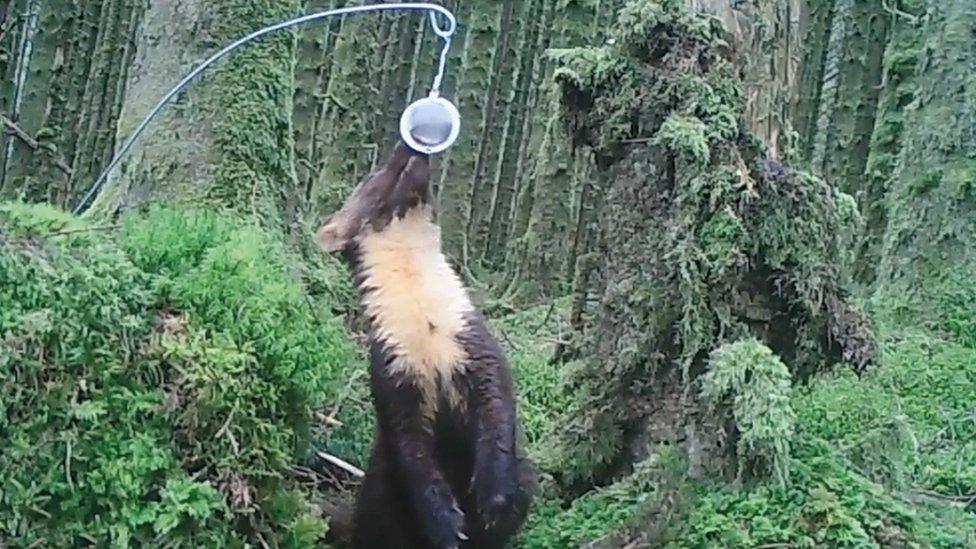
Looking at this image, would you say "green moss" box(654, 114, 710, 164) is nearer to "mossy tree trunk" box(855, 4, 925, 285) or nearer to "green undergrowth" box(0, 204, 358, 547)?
"green undergrowth" box(0, 204, 358, 547)

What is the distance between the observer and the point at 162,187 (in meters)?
4.55

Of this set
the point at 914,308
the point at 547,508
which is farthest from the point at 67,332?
the point at 914,308

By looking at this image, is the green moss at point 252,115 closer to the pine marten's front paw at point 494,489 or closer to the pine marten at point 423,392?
the pine marten at point 423,392

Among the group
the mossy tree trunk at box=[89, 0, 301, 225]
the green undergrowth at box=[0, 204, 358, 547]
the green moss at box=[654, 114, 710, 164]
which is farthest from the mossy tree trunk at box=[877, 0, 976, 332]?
the green undergrowth at box=[0, 204, 358, 547]

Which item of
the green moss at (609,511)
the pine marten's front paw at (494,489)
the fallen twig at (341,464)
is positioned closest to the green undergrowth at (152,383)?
the pine marten's front paw at (494,489)

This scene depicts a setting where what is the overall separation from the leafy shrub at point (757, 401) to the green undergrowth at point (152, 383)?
1.25 m

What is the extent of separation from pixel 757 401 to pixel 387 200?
1412mm

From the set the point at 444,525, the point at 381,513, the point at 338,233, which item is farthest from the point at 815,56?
the point at 444,525

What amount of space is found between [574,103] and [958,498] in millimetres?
2330

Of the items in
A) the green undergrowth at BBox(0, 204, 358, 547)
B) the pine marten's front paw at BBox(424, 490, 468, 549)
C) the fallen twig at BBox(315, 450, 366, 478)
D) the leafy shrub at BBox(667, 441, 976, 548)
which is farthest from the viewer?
the fallen twig at BBox(315, 450, 366, 478)

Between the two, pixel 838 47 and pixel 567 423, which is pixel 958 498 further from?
pixel 838 47

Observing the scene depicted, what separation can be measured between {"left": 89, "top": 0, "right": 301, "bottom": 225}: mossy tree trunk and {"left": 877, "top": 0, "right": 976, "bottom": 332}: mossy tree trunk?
17.3 ft

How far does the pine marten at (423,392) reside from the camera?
157 inches

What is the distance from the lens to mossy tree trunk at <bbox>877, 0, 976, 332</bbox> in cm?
847
